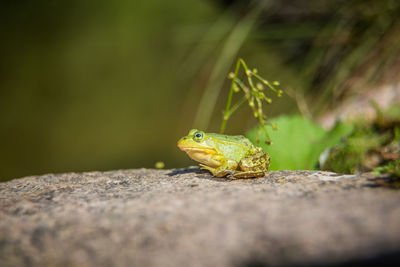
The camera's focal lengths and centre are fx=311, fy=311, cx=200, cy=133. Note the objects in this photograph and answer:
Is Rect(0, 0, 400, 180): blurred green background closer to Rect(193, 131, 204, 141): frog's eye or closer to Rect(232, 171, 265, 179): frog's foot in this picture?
Rect(193, 131, 204, 141): frog's eye

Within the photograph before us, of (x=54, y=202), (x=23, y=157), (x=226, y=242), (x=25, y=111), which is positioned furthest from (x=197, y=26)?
(x=226, y=242)

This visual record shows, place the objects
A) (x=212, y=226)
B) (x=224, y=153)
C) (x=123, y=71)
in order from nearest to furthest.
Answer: (x=212, y=226) → (x=224, y=153) → (x=123, y=71)

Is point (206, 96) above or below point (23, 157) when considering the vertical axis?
above

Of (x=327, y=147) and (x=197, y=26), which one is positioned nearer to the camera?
(x=327, y=147)

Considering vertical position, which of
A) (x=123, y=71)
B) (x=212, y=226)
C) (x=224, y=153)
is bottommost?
(x=212, y=226)

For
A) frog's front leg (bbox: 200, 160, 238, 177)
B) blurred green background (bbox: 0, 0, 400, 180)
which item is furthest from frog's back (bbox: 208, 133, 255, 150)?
blurred green background (bbox: 0, 0, 400, 180)

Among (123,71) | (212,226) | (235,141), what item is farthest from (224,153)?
(123,71)

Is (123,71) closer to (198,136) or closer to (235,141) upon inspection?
(198,136)

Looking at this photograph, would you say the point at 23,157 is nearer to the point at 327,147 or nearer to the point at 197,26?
the point at 197,26
